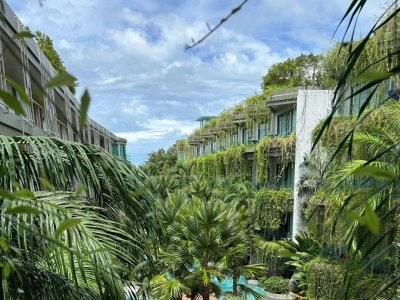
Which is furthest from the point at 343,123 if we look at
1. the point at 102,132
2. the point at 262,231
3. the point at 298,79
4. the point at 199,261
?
the point at 102,132

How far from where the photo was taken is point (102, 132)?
21.3 metres

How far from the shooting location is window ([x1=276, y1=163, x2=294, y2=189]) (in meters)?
14.2

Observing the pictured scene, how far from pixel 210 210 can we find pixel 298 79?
14142 millimetres

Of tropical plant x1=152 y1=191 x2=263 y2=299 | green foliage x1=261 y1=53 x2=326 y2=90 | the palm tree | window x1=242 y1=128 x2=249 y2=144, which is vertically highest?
green foliage x1=261 y1=53 x2=326 y2=90

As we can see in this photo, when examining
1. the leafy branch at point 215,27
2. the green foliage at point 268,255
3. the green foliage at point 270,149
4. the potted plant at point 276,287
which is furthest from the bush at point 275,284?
the leafy branch at point 215,27

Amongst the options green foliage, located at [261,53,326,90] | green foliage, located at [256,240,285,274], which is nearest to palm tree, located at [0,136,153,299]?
green foliage, located at [256,240,285,274]

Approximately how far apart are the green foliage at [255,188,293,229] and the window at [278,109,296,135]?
2.65 metres

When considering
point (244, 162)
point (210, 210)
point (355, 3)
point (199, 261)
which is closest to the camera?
point (355, 3)

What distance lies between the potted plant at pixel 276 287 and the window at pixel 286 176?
373 centimetres

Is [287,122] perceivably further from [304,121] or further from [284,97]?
[304,121]

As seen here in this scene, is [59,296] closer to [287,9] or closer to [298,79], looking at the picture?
[287,9]

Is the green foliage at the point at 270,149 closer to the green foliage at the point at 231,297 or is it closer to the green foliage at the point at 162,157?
the green foliage at the point at 231,297

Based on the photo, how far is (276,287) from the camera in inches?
492

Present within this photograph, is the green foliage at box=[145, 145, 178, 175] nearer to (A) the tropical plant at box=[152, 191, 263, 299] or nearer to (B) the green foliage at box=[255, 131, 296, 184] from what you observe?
(B) the green foliage at box=[255, 131, 296, 184]
